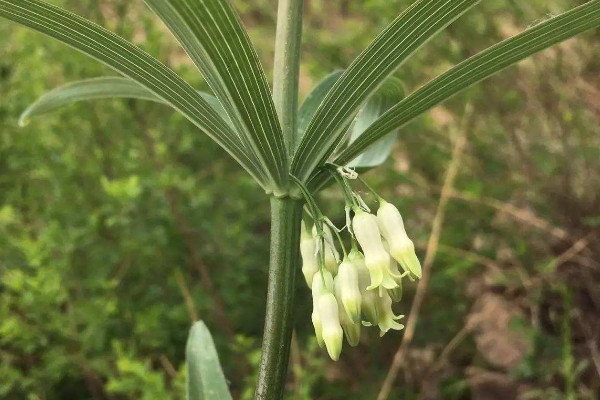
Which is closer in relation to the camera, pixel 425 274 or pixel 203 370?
pixel 203 370

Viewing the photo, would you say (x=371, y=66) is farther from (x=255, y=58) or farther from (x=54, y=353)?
(x=54, y=353)

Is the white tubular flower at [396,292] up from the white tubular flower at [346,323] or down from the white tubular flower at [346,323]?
up

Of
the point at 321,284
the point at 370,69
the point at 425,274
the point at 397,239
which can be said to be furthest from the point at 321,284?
the point at 425,274

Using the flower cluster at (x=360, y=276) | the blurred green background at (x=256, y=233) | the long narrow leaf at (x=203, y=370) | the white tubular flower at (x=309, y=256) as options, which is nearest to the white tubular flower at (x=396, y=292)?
the flower cluster at (x=360, y=276)

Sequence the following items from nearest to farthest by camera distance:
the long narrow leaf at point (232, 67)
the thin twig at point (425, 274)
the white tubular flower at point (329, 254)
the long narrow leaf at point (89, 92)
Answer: the long narrow leaf at point (232, 67), the white tubular flower at point (329, 254), the long narrow leaf at point (89, 92), the thin twig at point (425, 274)

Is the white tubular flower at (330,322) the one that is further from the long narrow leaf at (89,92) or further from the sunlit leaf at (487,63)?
the long narrow leaf at (89,92)

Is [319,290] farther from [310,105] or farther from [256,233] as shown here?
[256,233]

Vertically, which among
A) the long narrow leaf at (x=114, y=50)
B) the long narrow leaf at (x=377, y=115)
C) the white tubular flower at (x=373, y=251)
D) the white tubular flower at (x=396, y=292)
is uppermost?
the long narrow leaf at (x=377, y=115)
